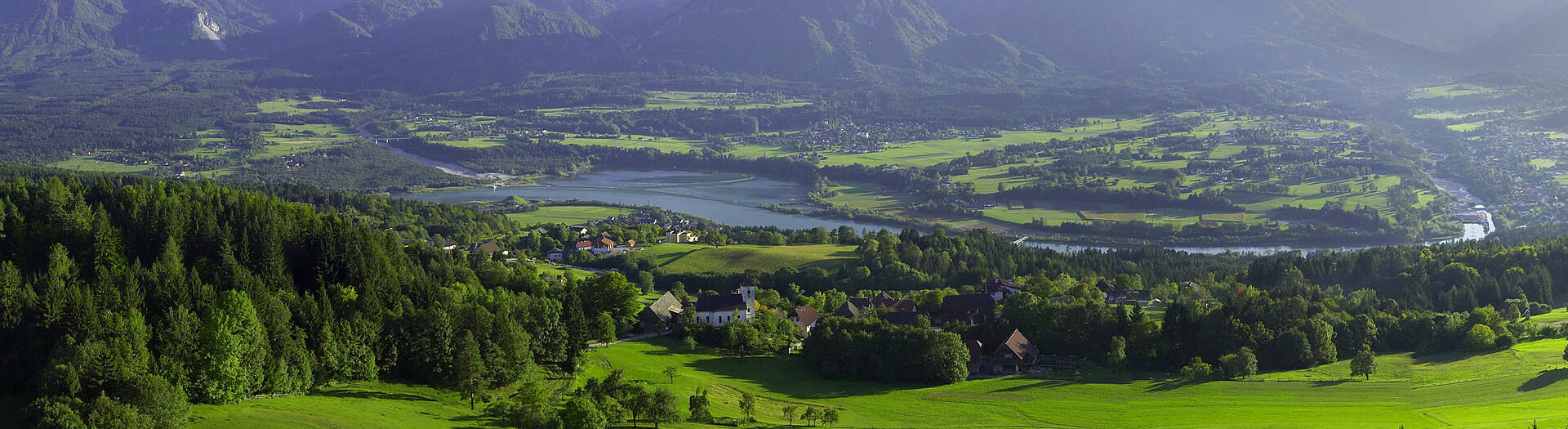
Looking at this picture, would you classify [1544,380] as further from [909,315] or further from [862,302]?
[862,302]

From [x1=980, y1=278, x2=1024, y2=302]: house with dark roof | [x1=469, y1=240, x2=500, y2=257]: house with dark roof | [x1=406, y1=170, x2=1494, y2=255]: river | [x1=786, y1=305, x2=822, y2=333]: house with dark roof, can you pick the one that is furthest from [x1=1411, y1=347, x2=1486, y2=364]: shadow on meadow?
[x1=469, y1=240, x2=500, y2=257]: house with dark roof

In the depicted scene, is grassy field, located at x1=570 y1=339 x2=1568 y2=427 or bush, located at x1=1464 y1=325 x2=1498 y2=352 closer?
grassy field, located at x1=570 y1=339 x2=1568 y2=427

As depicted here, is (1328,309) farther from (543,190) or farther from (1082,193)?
(543,190)

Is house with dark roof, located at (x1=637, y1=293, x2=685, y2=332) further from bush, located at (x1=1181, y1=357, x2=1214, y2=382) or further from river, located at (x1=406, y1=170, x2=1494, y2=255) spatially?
river, located at (x1=406, y1=170, x2=1494, y2=255)

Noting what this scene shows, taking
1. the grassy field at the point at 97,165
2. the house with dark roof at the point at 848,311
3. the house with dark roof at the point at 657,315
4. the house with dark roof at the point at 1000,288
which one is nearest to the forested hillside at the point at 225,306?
the house with dark roof at the point at 657,315

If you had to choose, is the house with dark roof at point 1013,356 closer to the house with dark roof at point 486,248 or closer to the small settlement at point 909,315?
the small settlement at point 909,315

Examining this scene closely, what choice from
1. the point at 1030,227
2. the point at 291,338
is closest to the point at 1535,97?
the point at 1030,227
